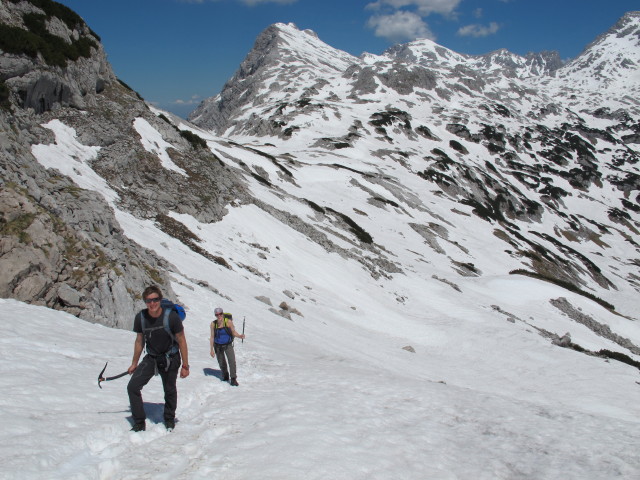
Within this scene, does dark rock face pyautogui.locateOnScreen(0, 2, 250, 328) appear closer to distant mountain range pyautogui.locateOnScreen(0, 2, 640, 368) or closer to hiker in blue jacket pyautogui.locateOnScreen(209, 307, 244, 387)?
distant mountain range pyautogui.locateOnScreen(0, 2, 640, 368)

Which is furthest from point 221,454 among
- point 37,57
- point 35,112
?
point 37,57

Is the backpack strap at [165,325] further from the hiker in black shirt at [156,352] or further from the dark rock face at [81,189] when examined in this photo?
the dark rock face at [81,189]

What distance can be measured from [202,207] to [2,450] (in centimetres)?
2857

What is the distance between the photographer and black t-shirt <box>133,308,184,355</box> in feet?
23.1

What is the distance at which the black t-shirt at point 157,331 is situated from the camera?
23.1 feet

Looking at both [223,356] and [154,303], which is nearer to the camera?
[154,303]

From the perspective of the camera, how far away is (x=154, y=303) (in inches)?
273

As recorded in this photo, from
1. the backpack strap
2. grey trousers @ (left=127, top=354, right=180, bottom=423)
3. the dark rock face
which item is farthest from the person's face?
the dark rock face

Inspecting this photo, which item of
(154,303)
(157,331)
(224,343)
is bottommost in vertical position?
(224,343)

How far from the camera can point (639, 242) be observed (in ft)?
453

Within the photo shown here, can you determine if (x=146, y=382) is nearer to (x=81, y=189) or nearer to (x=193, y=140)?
→ (x=81, y=189)

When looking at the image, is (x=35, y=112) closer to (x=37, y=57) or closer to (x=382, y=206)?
(x=37, y=57)

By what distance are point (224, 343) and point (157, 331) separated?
3.90m

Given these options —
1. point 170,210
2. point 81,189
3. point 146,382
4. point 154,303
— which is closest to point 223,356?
point 146,382
